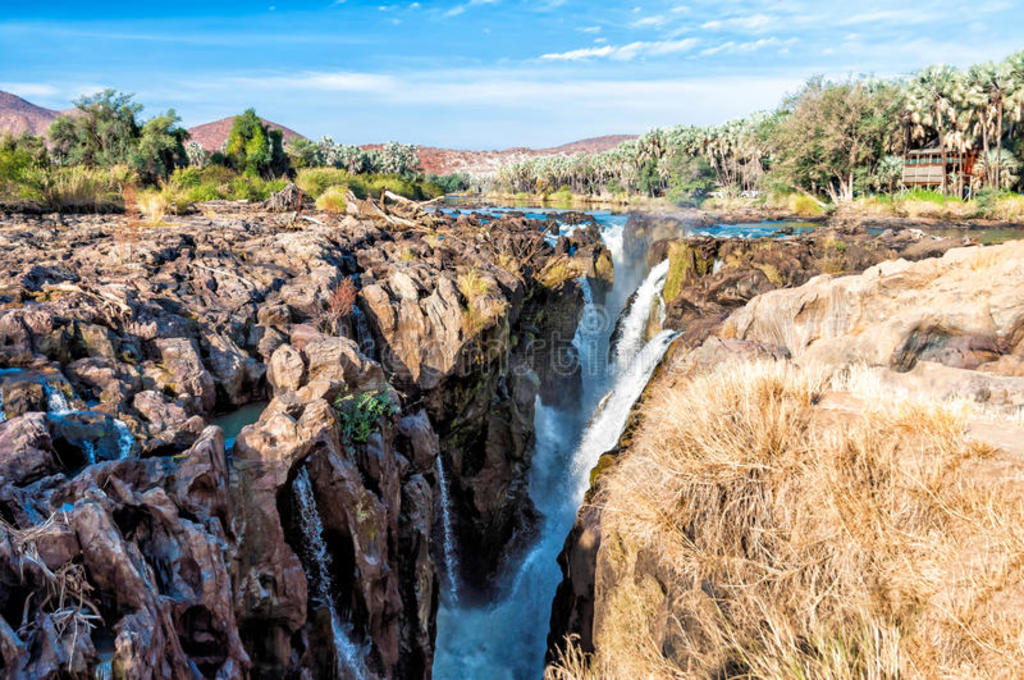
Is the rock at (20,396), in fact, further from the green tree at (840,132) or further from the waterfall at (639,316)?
the green tree at (840,132)

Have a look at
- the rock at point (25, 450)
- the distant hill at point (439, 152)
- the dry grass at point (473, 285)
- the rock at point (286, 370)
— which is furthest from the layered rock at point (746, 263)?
the distant hill at point (439, 152)

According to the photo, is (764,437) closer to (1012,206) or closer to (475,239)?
(475,239)

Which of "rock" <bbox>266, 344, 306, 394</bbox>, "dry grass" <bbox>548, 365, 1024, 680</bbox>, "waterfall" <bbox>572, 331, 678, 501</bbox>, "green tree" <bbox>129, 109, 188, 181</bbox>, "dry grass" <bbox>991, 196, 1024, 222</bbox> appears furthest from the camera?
"dry grass" <bbox>991, 196, 1024, 222</bbox>

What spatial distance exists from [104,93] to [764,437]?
33.5 meters

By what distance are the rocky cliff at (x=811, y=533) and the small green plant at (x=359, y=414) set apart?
2.84 m

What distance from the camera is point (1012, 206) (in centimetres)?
3416

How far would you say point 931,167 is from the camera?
42906mm

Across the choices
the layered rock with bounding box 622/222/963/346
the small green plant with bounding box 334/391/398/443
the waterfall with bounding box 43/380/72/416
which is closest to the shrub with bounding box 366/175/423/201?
the layered rock with bounding box 622/222/963/346

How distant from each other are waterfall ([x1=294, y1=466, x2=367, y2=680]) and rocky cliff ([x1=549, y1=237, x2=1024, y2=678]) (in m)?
2.11

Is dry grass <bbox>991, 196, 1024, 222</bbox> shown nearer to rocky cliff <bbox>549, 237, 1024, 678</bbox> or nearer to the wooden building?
the wooden building

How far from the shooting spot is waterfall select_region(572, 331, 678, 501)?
13492 mm

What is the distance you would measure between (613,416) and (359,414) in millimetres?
9196

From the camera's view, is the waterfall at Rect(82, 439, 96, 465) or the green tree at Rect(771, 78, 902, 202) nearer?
the waterfall at Rect(82, 439, 96, 465)

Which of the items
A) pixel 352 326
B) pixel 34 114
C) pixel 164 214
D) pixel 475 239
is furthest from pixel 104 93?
pixel 34 114
